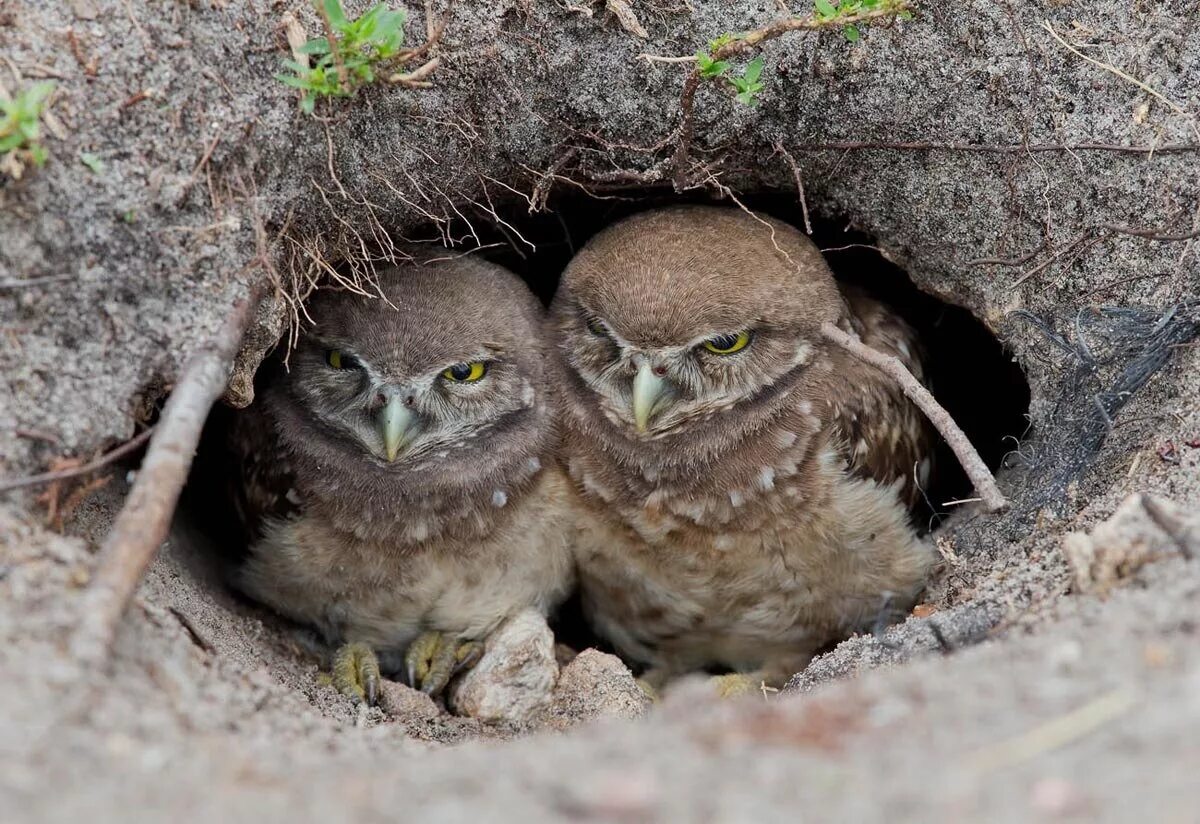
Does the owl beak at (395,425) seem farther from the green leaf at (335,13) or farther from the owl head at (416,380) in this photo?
the green leaf at (335,13)

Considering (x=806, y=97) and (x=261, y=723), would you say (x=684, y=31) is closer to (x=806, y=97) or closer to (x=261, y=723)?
(x=806, y=97)

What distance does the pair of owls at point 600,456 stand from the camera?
3500mm

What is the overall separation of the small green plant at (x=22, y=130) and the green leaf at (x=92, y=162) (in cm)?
10

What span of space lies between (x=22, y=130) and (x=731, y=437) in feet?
6.76

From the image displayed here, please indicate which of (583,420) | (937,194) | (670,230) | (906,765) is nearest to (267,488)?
(583,420)

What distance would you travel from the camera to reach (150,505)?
2223 millimetres

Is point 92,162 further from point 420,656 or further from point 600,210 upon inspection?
point 600,210

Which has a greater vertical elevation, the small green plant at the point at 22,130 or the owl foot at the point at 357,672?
the small green plant at the point at 22,130

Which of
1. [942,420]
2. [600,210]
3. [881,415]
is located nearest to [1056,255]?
[881,415]

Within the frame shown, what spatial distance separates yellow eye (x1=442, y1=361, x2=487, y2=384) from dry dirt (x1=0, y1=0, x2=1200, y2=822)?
0.43 m

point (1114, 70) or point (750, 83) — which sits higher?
point (1114, 70)

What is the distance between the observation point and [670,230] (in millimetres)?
3658

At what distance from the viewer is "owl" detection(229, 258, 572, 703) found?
354 cm

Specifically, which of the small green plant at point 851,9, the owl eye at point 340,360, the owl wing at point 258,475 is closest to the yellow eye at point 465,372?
the owl eye at point 340,360
